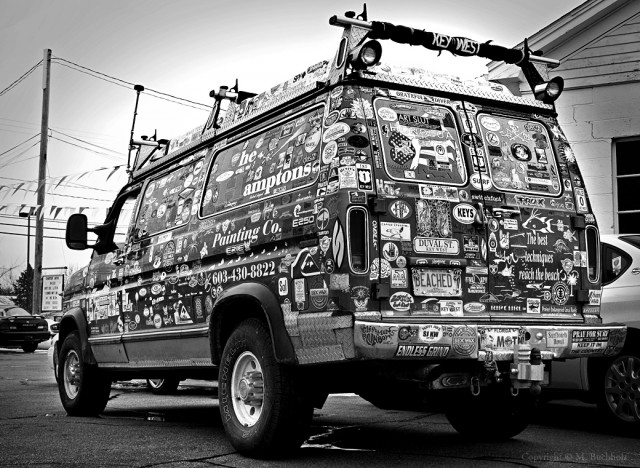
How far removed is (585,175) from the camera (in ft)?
41.7

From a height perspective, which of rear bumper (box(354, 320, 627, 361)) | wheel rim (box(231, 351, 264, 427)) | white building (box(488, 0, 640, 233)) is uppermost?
white building (box(488, 0, 640, 233))

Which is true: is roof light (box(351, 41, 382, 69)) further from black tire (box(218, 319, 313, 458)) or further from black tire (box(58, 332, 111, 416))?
black tire (box(58, 332, 111, 416))

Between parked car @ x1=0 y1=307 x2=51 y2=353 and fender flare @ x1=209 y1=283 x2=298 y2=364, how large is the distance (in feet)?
67.2

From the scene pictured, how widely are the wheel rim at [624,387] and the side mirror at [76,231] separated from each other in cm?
510

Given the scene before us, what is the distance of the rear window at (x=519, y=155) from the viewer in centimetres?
573

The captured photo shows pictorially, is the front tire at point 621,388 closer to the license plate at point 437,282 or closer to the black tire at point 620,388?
the black tire at point 620,388

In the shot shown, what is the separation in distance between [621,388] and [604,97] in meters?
6.98

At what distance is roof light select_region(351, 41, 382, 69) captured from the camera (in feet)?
17.5

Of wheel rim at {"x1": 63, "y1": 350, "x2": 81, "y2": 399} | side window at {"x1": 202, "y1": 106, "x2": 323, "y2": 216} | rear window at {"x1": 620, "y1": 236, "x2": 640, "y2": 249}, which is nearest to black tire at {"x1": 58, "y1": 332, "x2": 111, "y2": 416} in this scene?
wheel rim at {"x1": 63, "y1": 350, "x2": 81, "y2": 399}

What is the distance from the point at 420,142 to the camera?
17.9 feet

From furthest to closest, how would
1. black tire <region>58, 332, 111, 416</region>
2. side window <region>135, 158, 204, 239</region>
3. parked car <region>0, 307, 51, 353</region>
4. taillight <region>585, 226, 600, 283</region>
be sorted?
1. parked car <region>0, 307, 51, 353</region>
2. black tire <region>58, 332, 111, 416</region>
3. side window <region>135, 158, 204, 239</region>
4. taillight <region>585, 226, 600, 283</region>

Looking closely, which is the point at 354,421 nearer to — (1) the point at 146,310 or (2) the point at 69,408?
(1) the point at 146,310

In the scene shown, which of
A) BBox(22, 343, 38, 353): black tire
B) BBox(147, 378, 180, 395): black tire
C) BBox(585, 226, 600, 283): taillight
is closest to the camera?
BBox(585, 226, 600, 283): taillight

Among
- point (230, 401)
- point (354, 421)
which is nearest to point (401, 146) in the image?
point (230, 401)
